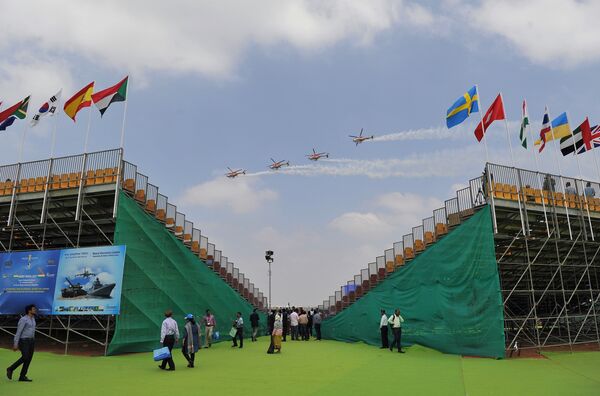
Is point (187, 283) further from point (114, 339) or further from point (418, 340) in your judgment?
point (418, 340)

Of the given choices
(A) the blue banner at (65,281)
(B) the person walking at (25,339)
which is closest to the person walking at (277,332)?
(A) the blue banner at (65,281)

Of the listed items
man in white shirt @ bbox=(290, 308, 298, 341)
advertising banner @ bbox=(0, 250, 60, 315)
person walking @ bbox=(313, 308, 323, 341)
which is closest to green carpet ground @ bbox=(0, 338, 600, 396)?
advertising banner @ bbox=(0, 250, 60, 315)

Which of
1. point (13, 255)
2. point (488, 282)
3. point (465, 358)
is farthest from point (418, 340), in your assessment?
point (13, 255)

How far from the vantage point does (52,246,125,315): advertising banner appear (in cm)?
1588

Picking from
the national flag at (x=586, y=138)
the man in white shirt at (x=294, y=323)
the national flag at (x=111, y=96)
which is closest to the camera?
the national flag at (x=111, y=96)

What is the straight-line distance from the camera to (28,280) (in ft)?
56.2

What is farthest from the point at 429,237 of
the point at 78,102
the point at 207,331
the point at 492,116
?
the point at 78,102

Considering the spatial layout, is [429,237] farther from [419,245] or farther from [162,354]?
[162,354]

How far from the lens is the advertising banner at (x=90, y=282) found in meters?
15.9

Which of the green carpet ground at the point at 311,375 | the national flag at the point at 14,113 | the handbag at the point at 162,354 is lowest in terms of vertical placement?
the green carpet ground at the point at 311,375

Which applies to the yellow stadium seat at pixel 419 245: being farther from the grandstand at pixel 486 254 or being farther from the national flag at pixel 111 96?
the national flag at pixel 111 96

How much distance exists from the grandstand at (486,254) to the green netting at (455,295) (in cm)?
4

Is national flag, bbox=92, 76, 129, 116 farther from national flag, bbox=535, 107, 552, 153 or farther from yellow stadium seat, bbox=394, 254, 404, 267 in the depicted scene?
national flag, bbox=535, 107, 552, 153

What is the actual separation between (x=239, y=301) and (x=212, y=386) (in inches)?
562
